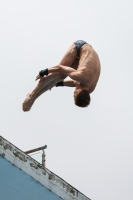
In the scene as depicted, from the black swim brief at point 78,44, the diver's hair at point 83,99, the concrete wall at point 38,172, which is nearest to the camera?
the diver's hair at point 83,99

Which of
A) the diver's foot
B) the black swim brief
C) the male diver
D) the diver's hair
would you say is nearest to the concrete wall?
the diver's foot

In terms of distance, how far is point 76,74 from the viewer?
328 inches

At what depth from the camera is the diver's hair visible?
8.44 metres

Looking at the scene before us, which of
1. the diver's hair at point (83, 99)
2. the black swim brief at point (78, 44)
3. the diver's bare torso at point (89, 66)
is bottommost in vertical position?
the diver's hair at point (83, 99)

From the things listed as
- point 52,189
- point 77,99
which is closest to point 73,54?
point 77,99

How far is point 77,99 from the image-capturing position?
8.46 meters

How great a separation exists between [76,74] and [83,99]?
441mm

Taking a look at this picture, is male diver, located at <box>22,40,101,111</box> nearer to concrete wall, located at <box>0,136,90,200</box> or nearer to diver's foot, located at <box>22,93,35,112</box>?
diver's foot, located at <box>22,93,35,112</box>

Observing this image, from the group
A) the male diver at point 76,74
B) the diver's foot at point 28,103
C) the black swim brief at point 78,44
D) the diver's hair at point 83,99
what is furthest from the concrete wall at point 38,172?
the black swim brief at point 78,44

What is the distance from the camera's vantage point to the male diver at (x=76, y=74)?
8461 millimetres

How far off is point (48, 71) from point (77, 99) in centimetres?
81

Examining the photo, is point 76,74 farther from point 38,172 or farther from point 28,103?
point 38,172

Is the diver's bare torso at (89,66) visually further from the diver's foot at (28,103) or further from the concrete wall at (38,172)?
the concrete wall at (38,172)

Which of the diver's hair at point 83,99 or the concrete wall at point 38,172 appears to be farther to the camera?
the concrete wall at point 38,172
